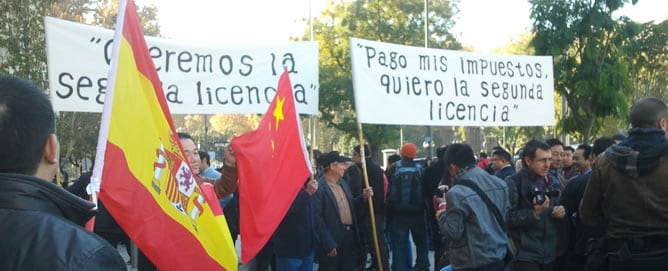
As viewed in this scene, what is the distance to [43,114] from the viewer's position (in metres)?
1.93

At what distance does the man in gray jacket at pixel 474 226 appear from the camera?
502cm

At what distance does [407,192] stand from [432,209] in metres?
0.62

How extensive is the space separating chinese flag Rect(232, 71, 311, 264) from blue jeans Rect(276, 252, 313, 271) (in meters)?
1.62

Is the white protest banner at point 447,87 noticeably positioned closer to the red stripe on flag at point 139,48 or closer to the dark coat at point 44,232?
the red stripe on flag at point 139,48

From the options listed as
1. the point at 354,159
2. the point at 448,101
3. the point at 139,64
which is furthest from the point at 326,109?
the point at 139,64

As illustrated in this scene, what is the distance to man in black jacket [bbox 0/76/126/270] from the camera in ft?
5.56

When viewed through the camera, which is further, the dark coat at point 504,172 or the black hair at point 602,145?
the dark coat at point 504,172

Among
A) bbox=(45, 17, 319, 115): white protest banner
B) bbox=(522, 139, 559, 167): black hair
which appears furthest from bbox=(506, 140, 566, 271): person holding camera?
bbox=(45, 17, 319, 115): white protest banner

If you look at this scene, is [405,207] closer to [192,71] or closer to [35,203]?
[192,71]

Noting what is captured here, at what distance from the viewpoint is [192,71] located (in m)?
6.70

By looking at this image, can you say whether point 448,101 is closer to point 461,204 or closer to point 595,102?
point 461,204

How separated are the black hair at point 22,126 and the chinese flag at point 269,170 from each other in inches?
128

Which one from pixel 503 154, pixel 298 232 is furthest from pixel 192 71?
pixel 503 154

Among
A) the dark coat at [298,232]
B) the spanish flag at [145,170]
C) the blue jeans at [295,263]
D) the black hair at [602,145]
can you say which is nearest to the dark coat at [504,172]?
the black hair at [602,145]
